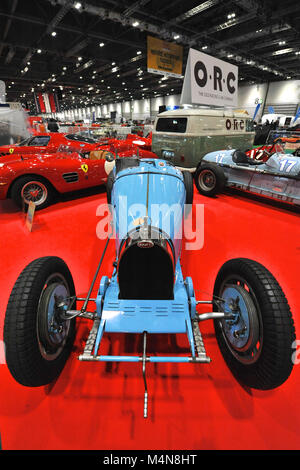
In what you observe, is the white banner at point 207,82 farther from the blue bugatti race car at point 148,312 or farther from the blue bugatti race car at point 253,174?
the blue bugatti race car at point 148,312

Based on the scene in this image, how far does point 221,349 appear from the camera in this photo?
1.72m

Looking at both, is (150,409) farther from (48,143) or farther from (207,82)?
(48,143)

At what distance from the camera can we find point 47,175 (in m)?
4.39

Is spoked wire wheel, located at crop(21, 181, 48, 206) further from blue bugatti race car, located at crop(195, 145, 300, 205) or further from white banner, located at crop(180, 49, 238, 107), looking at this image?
white banner, located at crop(180, 49, 238, 107)

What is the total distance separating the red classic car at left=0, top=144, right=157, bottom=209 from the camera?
4.17 meters

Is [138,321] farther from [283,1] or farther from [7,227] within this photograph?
[283,1]

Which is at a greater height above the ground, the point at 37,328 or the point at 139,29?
the point at 139,29

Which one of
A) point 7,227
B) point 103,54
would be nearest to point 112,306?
point 7,227

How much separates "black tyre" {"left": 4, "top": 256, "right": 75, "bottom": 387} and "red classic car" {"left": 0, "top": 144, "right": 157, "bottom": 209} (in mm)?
3220

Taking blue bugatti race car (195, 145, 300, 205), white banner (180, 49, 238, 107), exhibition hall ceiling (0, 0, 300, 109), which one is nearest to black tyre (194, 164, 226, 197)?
blue bugatti race car (195, 145, 300, 205)

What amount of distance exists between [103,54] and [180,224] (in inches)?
721

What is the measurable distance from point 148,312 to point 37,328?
0.72 metres

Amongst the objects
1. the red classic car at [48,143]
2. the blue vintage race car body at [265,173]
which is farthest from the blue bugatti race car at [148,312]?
the red classic car at [48,143]

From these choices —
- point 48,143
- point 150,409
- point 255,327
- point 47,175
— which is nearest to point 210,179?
point 47,175
